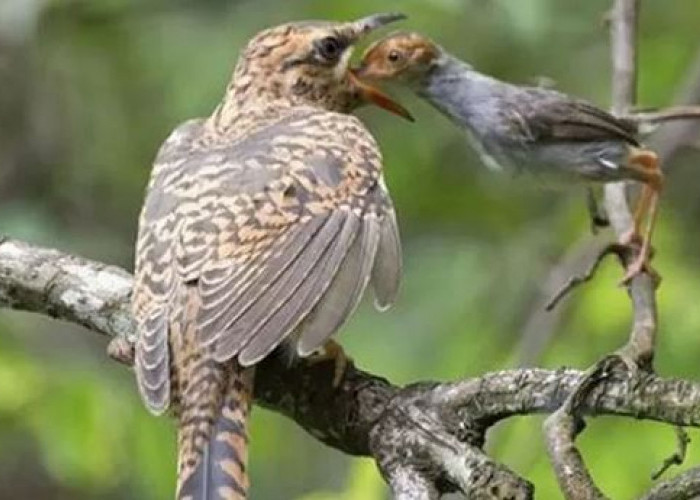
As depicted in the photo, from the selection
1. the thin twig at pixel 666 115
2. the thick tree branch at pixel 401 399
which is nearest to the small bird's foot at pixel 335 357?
the thick tree branch at pixel 401 399

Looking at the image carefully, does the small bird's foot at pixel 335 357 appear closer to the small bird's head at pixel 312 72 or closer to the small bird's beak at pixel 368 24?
the small bird's head at pixel 312 72

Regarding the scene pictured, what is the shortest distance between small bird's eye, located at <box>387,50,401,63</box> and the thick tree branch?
0.94 meters

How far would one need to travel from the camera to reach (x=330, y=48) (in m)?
5.75

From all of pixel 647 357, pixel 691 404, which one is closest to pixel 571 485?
pixel 691 404

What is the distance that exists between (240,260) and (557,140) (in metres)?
0.89

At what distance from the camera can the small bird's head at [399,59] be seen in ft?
18.4

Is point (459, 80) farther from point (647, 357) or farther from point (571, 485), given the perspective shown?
point (571, 485)

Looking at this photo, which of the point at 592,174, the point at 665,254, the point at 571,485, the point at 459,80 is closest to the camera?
the point at 571,485

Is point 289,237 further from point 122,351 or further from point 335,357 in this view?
point 122,351

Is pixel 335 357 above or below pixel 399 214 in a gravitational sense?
below

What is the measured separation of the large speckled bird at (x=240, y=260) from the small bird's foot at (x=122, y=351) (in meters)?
0.16

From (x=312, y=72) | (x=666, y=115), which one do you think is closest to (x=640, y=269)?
(x=666, y=115)

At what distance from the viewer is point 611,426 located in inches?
254

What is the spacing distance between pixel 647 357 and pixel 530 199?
406cm
